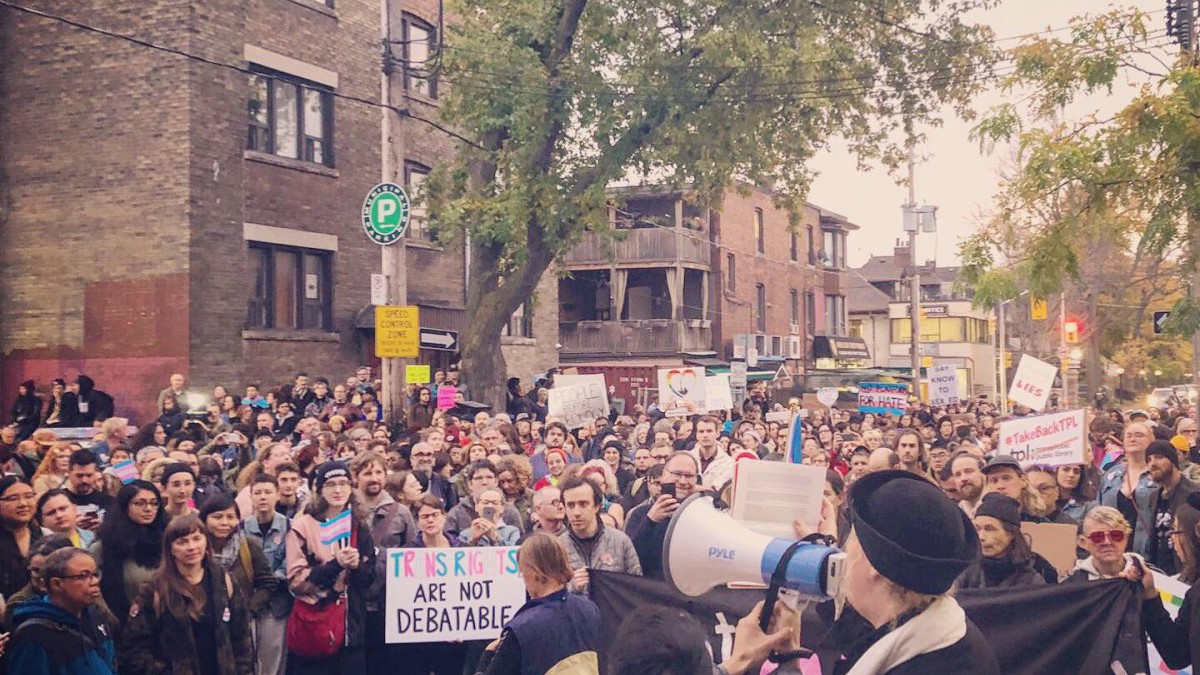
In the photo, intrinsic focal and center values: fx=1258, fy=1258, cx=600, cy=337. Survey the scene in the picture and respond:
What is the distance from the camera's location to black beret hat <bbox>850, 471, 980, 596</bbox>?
3.12 metres

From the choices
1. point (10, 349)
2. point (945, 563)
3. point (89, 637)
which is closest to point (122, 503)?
point (89, 637)

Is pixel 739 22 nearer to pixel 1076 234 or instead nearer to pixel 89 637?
pixel 1076 234

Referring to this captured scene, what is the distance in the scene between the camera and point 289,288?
22.8m

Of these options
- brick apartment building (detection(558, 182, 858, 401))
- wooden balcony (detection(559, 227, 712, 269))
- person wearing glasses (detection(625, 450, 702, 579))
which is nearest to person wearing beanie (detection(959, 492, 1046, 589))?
person wearing glasses (detection(625, 450, 702, 579))

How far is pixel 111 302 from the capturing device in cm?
2081

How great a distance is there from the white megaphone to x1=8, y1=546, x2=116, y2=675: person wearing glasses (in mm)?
3248

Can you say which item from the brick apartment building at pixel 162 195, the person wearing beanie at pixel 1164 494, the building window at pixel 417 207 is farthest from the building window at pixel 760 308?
the person wearing beanie at pixel 1164 494

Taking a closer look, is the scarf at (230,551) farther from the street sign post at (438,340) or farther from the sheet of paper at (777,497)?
the street sign post at (438,340)

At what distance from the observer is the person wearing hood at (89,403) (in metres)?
19.1

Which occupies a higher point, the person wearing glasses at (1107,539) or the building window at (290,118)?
the building window at (290,118)

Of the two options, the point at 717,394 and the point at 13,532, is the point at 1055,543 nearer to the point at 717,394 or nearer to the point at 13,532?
the point at 13,532

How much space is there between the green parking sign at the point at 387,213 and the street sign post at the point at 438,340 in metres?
8.47

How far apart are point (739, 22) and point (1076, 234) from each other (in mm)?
8651

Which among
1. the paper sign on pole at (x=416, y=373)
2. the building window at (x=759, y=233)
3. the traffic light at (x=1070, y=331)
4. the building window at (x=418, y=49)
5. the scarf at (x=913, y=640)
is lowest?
the scarf at (x=913, y=640)
